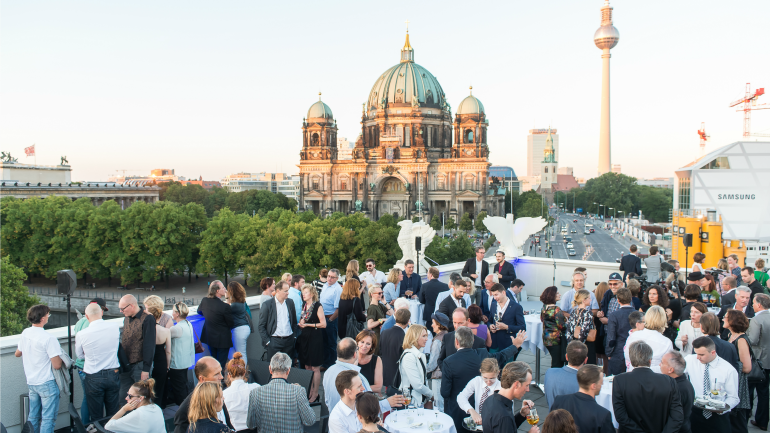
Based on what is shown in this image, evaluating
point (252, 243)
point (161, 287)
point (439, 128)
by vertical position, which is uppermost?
point (439, 128)

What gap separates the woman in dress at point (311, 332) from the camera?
7.38 meters

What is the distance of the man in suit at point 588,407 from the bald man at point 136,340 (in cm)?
444

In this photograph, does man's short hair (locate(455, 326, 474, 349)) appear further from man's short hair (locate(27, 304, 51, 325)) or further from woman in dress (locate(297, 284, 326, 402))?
man's short hair (locate(27, 304, 51, 325))

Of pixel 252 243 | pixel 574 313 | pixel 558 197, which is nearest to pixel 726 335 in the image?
pixel 574 313

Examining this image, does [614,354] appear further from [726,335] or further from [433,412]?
[433,412]

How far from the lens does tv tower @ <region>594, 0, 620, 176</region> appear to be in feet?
428

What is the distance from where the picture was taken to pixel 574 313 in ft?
22.5

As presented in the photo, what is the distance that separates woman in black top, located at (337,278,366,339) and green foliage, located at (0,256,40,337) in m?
21.1

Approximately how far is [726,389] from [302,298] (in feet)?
17.4

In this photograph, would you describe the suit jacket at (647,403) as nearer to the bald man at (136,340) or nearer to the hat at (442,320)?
the hat at (442,320)

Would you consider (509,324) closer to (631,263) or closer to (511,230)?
(631,263)

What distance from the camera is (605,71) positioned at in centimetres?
13150

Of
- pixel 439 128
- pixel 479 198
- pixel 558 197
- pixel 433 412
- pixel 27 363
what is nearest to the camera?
pixel 433 412

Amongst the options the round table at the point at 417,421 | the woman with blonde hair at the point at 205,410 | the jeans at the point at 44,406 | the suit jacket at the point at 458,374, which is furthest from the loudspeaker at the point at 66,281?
the suit jacket at the point at 458,374
